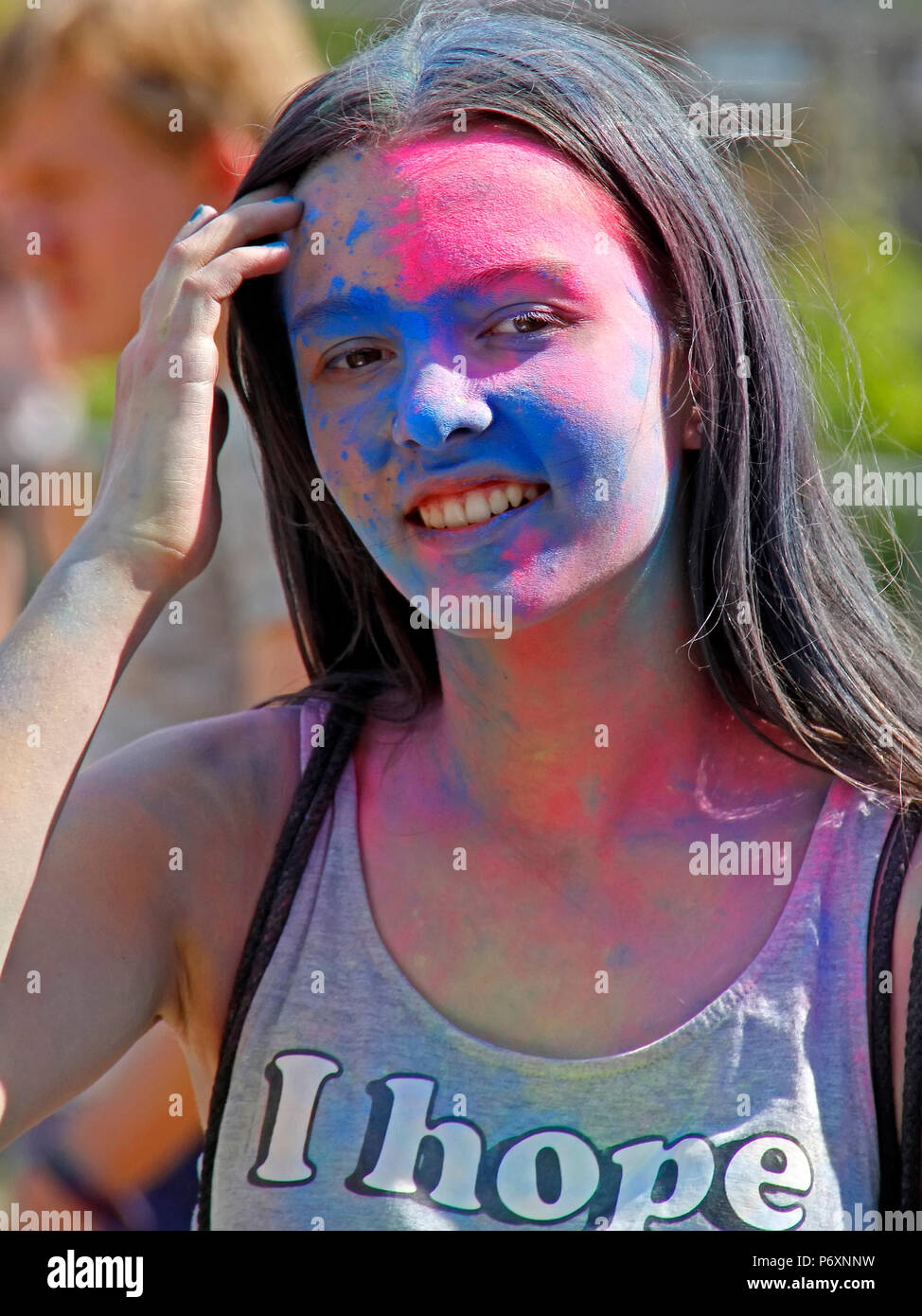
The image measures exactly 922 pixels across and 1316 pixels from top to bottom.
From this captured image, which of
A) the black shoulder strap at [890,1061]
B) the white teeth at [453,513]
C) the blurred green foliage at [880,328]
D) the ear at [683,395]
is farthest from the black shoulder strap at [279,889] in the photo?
the blurred green foliage at [880,328]

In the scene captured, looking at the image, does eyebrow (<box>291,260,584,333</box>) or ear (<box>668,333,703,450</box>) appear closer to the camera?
eyebrow (<box>291,260,584,333</box>)

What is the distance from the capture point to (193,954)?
2057mm

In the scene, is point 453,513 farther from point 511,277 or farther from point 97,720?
point 97,720

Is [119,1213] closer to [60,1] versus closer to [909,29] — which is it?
[60,1]

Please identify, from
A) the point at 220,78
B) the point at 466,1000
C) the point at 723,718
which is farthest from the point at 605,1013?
the point at 220,78

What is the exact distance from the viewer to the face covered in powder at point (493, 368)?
190 cm

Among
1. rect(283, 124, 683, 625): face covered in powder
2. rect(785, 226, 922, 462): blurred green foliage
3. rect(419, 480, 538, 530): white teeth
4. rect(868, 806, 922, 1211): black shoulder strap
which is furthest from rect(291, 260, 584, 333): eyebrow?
rect(785, 226, 922, 462): blurred green foliage

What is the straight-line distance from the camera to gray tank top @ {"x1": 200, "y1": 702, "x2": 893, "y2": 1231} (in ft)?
5.82

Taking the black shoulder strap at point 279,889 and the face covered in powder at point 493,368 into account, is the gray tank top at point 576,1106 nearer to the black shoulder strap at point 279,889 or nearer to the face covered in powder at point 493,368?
the black shoulder strap at point 279,889

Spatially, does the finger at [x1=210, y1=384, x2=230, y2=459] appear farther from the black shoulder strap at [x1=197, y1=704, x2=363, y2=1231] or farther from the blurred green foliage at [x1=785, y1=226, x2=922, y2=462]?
the blurred green foliage at [x1=785, y1=226, x2=922, y2=462]

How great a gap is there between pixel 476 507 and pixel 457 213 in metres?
0.38

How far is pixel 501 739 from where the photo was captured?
6.96 feet

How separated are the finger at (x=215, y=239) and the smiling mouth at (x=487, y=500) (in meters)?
0.45

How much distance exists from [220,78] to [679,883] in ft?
6.56
